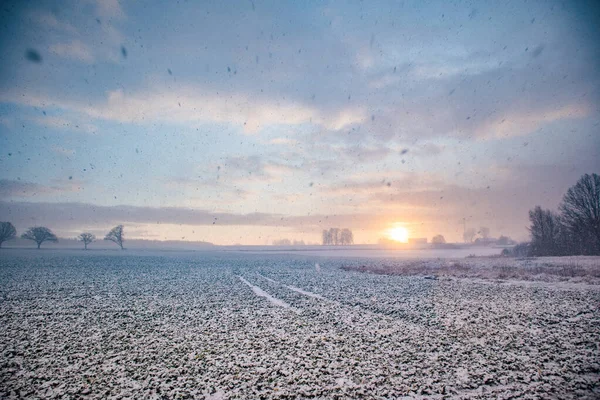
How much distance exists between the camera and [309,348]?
9.27 metres

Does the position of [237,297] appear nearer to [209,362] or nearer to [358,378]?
→ [209,362]

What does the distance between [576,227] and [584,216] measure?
2498 mm

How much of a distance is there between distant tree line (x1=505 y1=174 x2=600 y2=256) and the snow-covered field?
164 ft

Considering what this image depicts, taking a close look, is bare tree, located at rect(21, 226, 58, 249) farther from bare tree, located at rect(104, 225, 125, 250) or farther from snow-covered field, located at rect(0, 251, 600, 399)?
snow-covered field, located at rect(0, 251, 600, 399)

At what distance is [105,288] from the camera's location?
80.4 feet

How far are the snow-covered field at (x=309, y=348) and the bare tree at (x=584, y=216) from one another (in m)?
49.7

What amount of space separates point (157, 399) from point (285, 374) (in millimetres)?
3139

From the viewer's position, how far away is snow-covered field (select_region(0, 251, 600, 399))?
6.68m

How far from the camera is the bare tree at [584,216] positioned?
5138 centimetres

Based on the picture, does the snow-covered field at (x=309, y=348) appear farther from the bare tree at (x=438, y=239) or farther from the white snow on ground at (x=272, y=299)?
the bare tree at (x=438, y=239)

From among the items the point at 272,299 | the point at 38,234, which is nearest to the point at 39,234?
→ the point at 38,234

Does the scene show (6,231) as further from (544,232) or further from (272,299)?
(544,232)

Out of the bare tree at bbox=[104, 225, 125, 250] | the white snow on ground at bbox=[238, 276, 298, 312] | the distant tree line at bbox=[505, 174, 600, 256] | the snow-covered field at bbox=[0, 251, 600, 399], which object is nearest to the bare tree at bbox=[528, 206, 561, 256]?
the distant tree line at bbox=[505, 174, 600, 256]

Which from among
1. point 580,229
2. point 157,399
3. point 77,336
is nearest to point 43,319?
point 77,336
